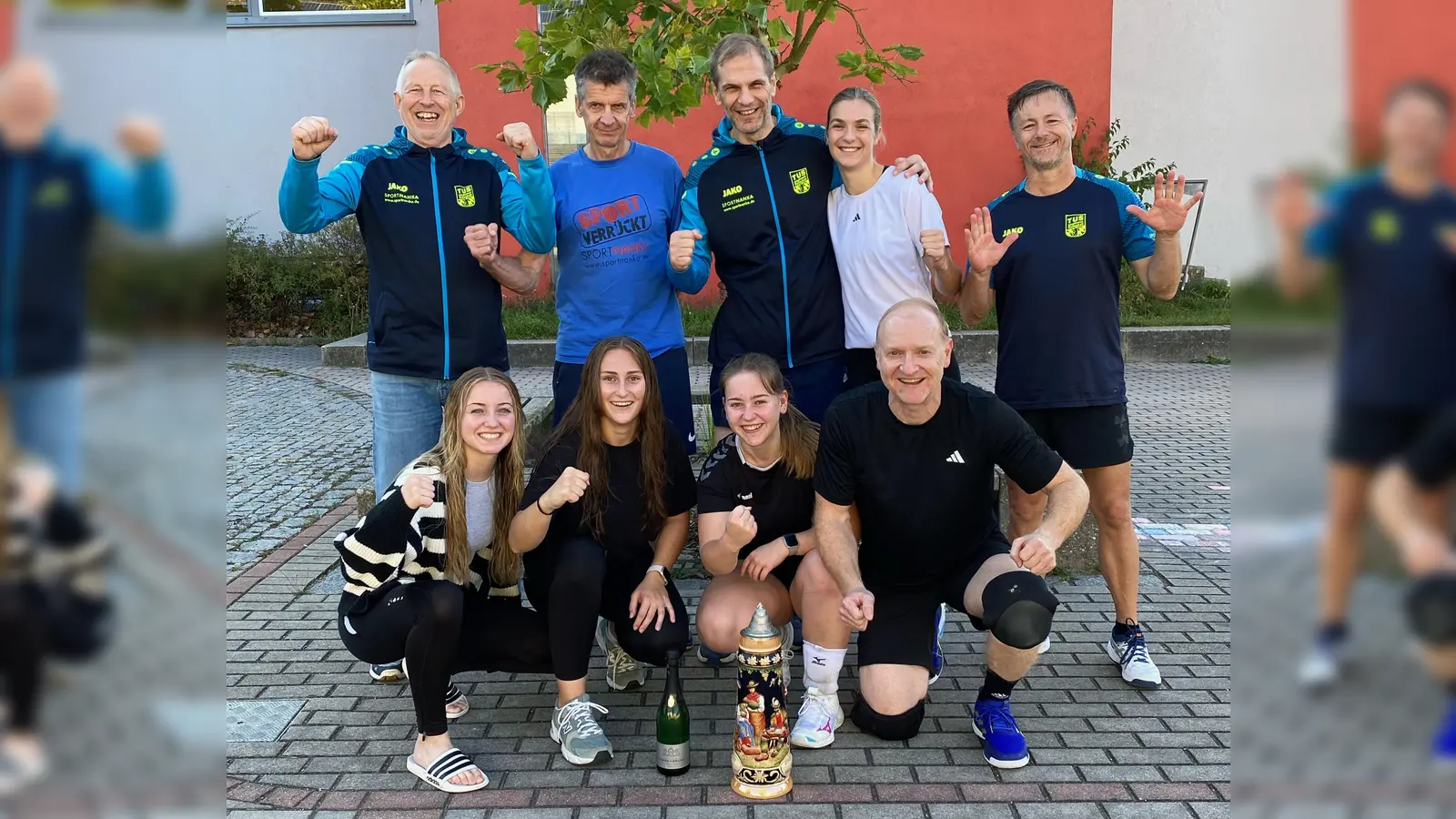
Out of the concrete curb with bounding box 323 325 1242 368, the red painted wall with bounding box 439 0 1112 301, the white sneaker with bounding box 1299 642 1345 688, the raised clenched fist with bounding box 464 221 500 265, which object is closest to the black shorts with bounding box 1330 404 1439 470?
the white sneaker with bounding box 1299 642 1345 688

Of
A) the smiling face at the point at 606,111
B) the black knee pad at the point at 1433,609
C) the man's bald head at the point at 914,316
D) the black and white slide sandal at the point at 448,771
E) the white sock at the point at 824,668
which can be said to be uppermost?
the smiling face at the point at 606,111

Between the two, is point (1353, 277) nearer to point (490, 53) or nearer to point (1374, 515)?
point (1374, 515)

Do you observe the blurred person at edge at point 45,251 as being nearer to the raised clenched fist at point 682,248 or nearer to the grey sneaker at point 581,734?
the grey sneaker at point 581,734

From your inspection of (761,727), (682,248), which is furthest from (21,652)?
(682,248)

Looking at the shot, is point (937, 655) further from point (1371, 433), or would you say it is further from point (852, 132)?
point (1371, 433)

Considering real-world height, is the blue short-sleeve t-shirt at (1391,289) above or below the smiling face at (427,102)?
below

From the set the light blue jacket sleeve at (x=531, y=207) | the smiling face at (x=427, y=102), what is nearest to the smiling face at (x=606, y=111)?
the light blue jacket sleeve at (x=531, y=207)

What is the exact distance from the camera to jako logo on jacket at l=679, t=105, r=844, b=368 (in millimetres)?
4254

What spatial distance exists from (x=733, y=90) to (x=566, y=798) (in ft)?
8.62

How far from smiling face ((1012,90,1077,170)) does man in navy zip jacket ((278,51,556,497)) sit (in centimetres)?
182

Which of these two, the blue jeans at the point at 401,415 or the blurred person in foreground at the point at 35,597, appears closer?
the blurred person in foreground at the point at 35,597

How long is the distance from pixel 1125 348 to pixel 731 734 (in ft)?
30.6

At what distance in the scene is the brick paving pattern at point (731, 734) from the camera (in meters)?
3.26

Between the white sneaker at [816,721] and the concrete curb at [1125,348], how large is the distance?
8053 mm
